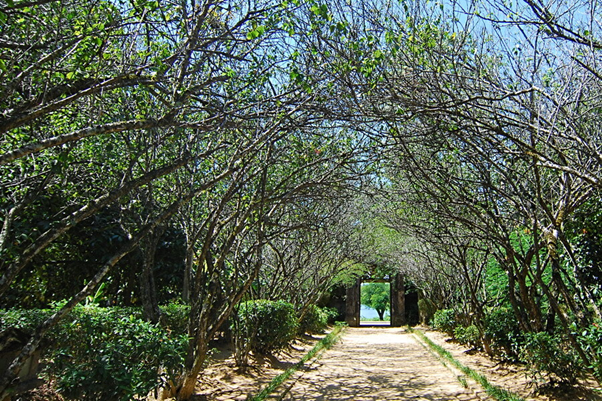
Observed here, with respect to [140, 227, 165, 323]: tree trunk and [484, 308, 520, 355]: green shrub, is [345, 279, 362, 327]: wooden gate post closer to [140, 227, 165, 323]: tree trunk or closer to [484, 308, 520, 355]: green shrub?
[484, 308, 520, 355]: green shrub

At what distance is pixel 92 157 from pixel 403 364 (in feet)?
28.5

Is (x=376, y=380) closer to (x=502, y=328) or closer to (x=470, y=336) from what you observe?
(x=502, y=328)

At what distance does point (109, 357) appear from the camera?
4.45 meters

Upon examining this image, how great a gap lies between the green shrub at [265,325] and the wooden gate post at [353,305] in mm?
21150

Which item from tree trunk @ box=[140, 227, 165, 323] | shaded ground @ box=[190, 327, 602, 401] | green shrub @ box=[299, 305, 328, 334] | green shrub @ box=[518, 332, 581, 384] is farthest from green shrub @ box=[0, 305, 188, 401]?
green shrub @ box=[299, 305, 328, 334]

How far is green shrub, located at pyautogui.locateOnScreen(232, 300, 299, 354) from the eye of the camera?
1012 cm

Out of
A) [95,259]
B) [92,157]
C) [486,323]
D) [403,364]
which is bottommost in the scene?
[403,364]

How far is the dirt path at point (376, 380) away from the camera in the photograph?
7637 mm

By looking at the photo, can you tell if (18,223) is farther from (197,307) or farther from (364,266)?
(364,266)

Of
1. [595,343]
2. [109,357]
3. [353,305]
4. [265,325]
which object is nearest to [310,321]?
[265,325]

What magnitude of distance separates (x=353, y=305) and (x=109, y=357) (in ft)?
96.6

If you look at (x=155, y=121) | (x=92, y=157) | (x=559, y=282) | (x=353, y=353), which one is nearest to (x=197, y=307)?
(x=92, y=157)

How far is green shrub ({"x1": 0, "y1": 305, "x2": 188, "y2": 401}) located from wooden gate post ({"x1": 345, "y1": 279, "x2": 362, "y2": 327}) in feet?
92.5

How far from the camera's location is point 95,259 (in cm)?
1170
